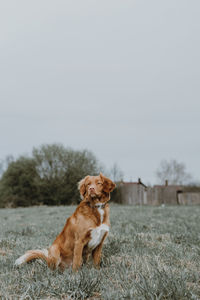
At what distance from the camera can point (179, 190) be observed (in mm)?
26234

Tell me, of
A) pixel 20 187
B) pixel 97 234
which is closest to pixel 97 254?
pixel 97 234

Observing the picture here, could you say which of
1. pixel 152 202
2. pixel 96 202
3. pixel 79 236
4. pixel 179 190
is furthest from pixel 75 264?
pixel 179 190

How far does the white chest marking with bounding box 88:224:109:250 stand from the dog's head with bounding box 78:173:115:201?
0.35m

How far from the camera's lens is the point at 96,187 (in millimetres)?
3764

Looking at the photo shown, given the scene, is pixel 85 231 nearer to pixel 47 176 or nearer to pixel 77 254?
pixel 77 254

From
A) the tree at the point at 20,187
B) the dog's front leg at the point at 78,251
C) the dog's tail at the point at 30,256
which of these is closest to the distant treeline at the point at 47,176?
the tree at the point at 20,187

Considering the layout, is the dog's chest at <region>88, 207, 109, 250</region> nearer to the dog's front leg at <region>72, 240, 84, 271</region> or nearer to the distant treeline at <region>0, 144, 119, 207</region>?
the dog's front leg at <region>72, 240, 84, 271</region>

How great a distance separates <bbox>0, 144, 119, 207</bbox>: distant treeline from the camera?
83.8ft

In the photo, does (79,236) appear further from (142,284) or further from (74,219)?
(142,284)

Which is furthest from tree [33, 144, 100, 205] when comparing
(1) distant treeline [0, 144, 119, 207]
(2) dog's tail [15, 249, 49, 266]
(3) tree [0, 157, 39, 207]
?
(2) dog's tail [15, 249, 49, 266]

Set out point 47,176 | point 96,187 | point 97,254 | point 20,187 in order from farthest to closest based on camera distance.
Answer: point 20,187 < point 47,176 < point 97,254 < point 96,187

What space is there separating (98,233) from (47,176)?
2314cm

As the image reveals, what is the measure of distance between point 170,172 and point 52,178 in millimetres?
25722

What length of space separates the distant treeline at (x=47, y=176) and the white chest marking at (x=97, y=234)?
2082 centimetres
